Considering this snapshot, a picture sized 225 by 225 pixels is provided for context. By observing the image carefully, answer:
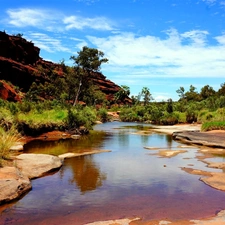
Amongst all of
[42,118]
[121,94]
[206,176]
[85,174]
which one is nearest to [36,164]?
[85,174]

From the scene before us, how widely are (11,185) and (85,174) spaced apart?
312 centimetres

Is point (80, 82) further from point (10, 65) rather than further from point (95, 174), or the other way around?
point (95, 174)

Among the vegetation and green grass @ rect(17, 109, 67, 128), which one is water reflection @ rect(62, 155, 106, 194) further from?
green grass @ rect(17, 109, 67, 128)

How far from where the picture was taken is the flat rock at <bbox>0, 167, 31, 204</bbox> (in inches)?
278

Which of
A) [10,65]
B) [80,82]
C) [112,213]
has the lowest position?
[112,213]

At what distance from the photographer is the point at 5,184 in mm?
7297

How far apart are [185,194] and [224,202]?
1058 mm

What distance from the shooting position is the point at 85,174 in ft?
33.0

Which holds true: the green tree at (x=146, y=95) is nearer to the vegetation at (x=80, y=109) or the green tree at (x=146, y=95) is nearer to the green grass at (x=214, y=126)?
the vegetation at (x=80, y=109)

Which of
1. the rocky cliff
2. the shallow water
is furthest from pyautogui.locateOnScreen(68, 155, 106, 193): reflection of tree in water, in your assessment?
the rocky cliff

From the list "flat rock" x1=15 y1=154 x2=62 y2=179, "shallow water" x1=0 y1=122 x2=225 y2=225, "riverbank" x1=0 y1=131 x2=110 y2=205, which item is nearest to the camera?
"shallow water" x1=0 y1=122 x2=225 y2=225

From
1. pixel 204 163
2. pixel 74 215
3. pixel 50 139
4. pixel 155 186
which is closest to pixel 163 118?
pixel 50 139

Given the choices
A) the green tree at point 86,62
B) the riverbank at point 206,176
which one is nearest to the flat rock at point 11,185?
the riverbank at point 206,176

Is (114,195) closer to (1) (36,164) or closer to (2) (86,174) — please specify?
(2) (86,174)
